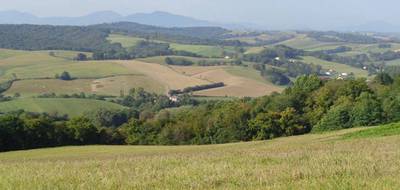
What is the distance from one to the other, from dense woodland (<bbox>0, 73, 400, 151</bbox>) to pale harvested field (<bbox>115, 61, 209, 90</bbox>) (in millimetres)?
59327

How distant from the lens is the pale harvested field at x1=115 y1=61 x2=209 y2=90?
156m

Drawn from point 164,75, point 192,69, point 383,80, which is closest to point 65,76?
point 164,75

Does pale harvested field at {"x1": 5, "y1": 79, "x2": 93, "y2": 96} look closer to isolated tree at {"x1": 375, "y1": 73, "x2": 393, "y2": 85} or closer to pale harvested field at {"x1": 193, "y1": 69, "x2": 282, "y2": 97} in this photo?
pale harvested field at {"x1": 193, "y1": 69, "x2": 282, "y2": 97}

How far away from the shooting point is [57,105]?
119750 mm

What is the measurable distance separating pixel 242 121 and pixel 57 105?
53.1 meters

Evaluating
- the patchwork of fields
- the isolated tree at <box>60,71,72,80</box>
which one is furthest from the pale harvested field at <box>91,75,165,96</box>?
the isolated tree at <box>60,71,72,80</box>

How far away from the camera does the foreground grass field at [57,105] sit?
11431 centimetres

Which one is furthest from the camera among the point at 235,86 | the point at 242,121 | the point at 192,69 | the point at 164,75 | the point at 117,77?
the point at 192,69

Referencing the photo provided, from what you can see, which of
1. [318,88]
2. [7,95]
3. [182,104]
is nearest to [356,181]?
[318,88]

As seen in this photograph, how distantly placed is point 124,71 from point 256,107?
9091cm

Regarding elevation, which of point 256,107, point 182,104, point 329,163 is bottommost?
point 182,104

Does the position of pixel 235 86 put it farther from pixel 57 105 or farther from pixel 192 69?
pixel 57 105

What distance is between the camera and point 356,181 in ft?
29.0

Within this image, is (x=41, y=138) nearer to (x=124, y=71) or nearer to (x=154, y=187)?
(x=154, y=187)
